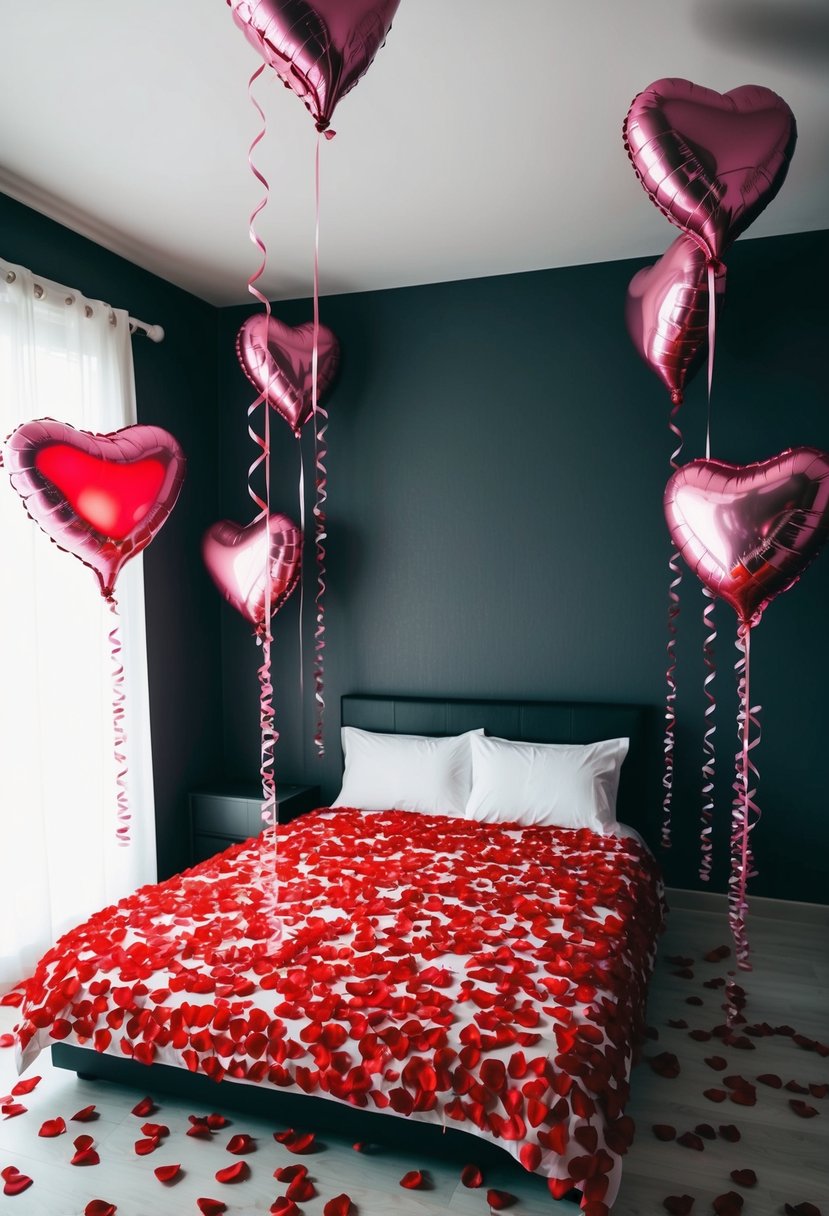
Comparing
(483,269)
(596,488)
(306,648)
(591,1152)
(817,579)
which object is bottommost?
(591,1152)

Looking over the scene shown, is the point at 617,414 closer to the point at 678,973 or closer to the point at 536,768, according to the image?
→ the point at 536,768

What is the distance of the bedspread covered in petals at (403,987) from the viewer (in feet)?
5.99

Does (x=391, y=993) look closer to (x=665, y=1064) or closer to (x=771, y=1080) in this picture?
(x=665, y=1064)

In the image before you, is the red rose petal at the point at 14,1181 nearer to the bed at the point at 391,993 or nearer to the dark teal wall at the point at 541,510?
the bed at the point at 391,993

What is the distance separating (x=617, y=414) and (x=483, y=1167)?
9.39 ft

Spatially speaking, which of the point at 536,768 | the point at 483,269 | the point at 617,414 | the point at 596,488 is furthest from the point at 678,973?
the point at 483,269

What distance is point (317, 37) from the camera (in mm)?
1683

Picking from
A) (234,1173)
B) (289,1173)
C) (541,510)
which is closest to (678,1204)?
(289,1173)

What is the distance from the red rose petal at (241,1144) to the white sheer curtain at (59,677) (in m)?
1.32

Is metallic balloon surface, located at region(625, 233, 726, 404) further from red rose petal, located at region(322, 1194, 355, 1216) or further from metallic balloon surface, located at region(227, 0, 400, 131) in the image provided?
red rose petal, located at region(322, 1194, 355, 1216)

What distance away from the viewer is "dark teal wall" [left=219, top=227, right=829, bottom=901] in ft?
11.4


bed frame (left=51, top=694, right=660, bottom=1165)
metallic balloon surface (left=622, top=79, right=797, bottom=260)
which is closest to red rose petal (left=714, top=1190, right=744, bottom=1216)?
bed frame (left=51, top=694, right=660, bottom=1165)

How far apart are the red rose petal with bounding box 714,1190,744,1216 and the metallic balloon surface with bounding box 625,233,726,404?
7.82 feet

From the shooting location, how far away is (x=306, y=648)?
4.24 metres
